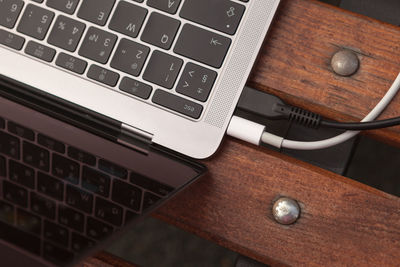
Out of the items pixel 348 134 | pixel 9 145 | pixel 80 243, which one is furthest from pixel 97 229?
pixel 348 134

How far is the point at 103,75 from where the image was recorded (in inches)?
17.4

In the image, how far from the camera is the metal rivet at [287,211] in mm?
433

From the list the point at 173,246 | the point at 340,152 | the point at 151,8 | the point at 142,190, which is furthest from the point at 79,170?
the point at 173,246

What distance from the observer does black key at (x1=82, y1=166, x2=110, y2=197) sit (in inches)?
15.0

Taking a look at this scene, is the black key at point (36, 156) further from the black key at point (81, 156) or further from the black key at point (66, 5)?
the black key at point (66, 5)

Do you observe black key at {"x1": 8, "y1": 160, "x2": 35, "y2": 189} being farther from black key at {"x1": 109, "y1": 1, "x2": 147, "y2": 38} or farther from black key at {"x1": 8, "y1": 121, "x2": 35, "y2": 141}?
black key at {"x1": 109, "y1": 1, "x2": 147, "y2": 38}

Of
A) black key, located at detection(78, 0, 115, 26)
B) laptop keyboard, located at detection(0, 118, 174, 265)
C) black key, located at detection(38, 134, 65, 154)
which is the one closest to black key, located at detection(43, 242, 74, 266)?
laptop keyboard, located at detection(0, 118, 174, 265)

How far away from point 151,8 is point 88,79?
3.3 inches

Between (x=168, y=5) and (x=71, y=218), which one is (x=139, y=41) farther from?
(x=71, y=218)

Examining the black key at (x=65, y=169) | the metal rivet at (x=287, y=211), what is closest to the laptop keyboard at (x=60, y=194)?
the black key at (x=65, y=169)

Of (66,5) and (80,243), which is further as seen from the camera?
(66,5)

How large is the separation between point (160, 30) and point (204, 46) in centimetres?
4

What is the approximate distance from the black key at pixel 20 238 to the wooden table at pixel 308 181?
0.15 m

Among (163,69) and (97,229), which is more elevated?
(163,69)
